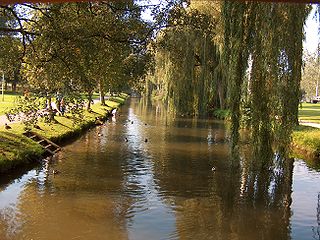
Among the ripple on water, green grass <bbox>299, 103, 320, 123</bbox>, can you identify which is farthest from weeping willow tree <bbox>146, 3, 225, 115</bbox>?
the ripple on water

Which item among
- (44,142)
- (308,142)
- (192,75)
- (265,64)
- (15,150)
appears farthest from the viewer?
(192,75)

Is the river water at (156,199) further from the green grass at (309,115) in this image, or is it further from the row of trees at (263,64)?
the green grass at (309,115)

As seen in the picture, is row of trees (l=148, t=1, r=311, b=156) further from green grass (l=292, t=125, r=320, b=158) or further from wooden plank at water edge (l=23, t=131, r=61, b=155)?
wooden plank at water edge (l=23, t=131, r=61, b=155)

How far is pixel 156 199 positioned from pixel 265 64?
5.19 m

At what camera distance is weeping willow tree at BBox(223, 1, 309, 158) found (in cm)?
1270

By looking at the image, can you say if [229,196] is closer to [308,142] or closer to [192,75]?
[308,142]

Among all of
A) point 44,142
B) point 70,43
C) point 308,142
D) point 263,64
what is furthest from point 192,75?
point 70,43

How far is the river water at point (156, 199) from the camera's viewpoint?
31.2ft

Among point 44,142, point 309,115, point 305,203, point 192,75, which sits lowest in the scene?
point 305,203

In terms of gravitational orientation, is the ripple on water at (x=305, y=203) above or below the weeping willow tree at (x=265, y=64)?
below

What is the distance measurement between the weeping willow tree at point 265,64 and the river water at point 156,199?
1696 millimetres

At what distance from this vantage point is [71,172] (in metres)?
14.8

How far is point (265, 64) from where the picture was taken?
42.3 ft

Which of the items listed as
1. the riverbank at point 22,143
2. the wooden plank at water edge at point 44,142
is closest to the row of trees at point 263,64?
the riverbank at point 22,143
